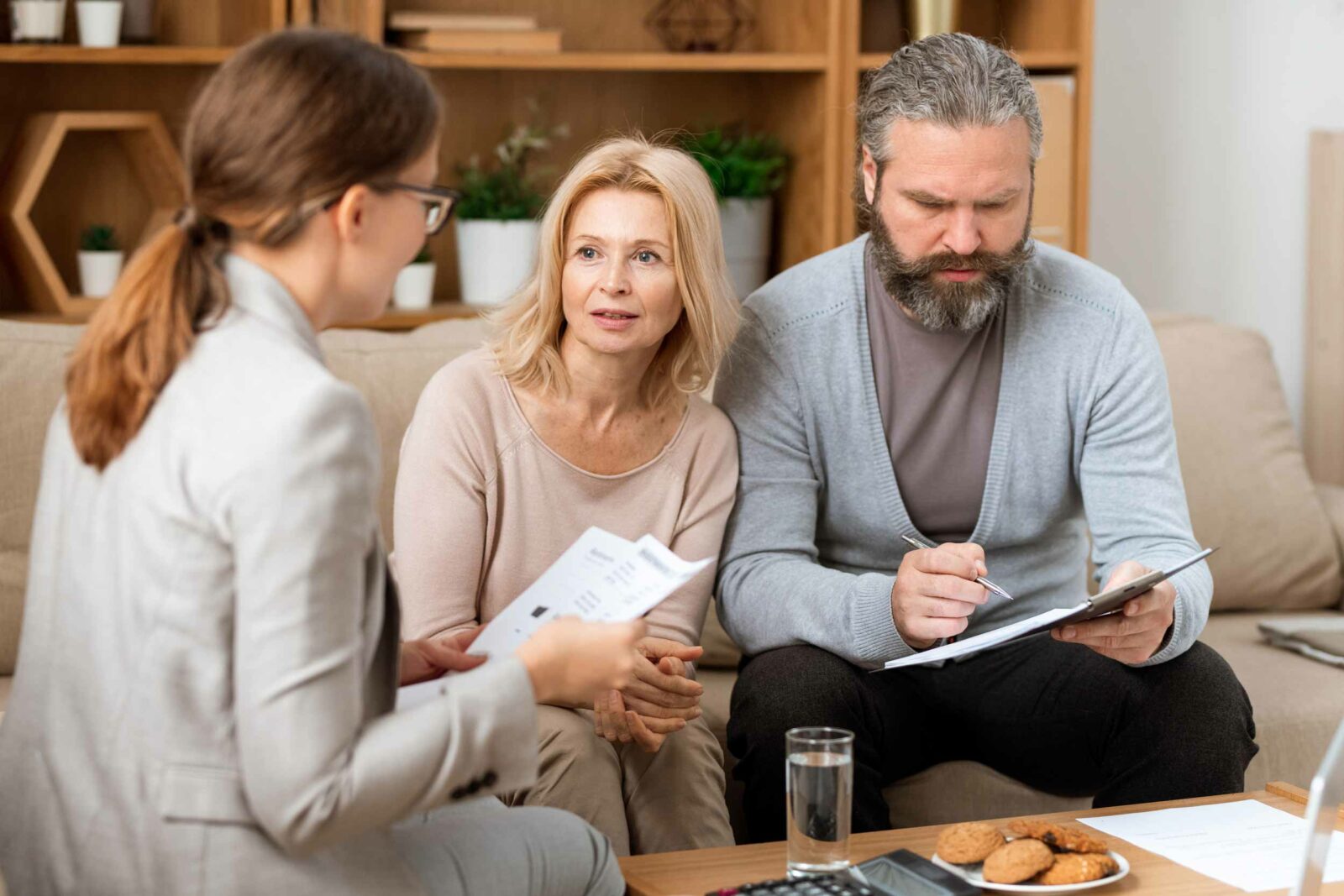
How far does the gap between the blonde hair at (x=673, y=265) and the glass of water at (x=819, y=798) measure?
2.19 ft

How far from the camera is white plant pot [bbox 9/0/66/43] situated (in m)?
2.52

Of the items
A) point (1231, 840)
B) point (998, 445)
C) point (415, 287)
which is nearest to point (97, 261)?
point (415, 287)

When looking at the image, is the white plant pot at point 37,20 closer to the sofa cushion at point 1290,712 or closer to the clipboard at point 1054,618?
the clipboard at point 1054,618

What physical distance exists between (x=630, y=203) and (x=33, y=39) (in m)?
1.34

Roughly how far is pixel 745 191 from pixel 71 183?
49.1 inches

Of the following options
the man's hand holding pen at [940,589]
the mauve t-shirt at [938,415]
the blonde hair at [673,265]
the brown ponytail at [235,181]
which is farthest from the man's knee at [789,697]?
the brown ponytail at [235,181]

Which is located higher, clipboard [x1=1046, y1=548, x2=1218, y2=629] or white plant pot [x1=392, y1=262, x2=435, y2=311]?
white plant pot [x1=392, y1=262, x2=435, y2=311]

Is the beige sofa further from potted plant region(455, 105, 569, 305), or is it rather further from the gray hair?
the gray hair

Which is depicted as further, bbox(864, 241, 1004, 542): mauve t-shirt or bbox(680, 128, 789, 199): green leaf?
bbox(680, 128, 789, 199): green leaf

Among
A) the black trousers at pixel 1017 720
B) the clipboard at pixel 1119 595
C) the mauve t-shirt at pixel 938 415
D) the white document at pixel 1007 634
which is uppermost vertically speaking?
the mauve t-shirt at pixel 938 415

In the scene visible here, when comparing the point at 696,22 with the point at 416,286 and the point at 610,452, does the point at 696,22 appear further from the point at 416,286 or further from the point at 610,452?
the point at 610,452

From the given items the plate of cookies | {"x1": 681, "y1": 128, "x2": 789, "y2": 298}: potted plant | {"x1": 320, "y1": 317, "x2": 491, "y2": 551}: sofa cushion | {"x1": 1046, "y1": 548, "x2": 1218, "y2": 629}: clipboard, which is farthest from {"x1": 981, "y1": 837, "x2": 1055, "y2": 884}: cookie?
{"x1": 681, "y1": 128, "x2": 789, "y2": 298}: potted plant

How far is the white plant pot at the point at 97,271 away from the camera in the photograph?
2.68 metres

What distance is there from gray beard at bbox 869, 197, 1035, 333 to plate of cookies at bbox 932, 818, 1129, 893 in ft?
2.27
